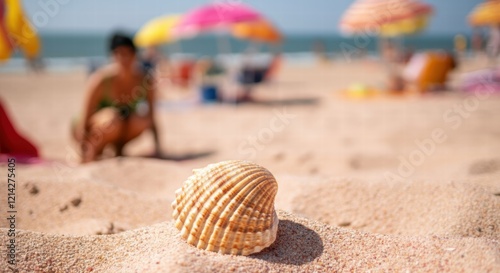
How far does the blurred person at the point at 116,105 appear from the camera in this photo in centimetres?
409

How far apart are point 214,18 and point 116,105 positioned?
3.74 metres

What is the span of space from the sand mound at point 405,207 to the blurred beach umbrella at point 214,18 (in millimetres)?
5496

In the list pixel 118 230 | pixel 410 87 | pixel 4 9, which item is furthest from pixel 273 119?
pixel 118 230

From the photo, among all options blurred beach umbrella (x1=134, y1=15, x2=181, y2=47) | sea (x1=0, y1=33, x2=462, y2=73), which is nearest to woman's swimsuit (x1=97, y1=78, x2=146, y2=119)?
sea (x1=0, y1=33, x2=462, y2=73)

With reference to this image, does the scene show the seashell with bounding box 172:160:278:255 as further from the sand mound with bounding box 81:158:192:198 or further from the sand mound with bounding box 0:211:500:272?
the sand mound with bounding box 81:158:192:198

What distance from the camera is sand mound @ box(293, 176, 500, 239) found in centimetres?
187

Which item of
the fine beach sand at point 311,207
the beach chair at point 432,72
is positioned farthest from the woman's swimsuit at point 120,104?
the beach chair at point 432,72

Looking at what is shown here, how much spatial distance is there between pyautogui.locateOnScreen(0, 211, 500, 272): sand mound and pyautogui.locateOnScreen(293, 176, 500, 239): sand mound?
287 mm

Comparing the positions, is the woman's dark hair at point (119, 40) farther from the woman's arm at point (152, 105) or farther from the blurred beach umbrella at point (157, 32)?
the blurred beach umbrella at point (157, 32)

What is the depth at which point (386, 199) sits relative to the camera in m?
2.21

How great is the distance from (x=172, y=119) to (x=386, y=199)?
18.4 feet

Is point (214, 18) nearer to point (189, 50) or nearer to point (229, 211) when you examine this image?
point (229, 211)

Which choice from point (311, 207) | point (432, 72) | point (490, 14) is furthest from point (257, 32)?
point (311, 207)

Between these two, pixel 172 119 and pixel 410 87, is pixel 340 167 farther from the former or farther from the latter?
pixel 410 87
